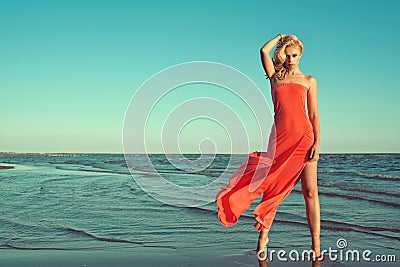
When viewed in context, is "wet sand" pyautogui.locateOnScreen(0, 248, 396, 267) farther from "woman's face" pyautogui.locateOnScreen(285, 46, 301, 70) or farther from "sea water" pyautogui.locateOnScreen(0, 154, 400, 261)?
"woman's face" pyautogui.locateOnScreen(285, 46, 301, 70)

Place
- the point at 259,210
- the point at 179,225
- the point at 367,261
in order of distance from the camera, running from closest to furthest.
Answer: the point at 259,210, the point at 367,261, the point at 179,225

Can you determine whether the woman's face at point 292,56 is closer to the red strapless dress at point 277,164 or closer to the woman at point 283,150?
the woman at point 283,150

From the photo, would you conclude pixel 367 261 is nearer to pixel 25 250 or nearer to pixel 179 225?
pixel 179 225

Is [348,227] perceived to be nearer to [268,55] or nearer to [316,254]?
[316,254]

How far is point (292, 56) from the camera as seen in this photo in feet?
14.9

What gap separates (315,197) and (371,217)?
4036 mm

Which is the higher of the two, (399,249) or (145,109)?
(145,109)

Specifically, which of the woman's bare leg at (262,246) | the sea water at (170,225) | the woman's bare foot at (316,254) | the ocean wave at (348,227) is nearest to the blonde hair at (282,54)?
the woman's bare leg at (262,246)

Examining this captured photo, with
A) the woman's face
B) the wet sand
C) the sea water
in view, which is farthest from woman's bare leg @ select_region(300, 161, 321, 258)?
the woman's face

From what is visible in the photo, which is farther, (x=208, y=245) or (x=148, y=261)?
(x=208, y=245)

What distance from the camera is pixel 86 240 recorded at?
5973 mm

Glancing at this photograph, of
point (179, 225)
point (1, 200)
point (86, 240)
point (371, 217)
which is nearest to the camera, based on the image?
point (86, 240)

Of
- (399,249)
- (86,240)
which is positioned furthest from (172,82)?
(399,249)

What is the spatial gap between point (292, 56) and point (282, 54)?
10cm
